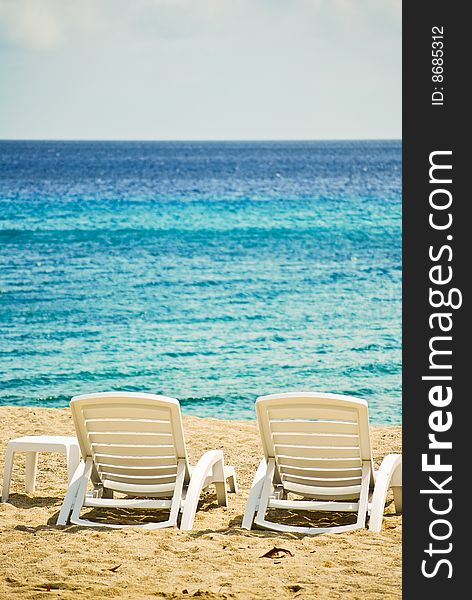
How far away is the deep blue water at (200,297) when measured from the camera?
14.8 meters

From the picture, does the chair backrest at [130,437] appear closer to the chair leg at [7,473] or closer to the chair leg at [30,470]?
the chair leg at [7,473]

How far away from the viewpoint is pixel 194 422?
34.7ft

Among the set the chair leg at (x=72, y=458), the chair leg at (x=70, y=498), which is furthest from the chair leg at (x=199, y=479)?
the chair leg at (x=72, y=458)

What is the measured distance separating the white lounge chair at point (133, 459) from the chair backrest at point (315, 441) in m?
0.49

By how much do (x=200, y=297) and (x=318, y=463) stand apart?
16.7 metres

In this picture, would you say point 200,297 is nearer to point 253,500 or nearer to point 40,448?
point 40,448

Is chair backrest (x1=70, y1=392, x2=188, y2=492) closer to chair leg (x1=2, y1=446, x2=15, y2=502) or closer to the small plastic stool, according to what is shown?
the small plastic stool

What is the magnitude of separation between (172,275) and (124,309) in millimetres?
6161

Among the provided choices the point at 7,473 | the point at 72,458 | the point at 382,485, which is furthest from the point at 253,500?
the point at 7,473

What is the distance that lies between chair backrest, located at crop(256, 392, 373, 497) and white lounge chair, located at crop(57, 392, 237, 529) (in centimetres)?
49

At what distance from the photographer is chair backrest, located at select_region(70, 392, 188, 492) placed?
5.92m

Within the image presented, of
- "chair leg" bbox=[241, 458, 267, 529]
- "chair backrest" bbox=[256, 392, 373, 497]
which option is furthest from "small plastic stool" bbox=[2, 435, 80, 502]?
"chair backrest" bbox=[256, 392, 373, 497]

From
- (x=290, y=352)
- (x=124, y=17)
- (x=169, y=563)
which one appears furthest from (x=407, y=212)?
(x=124, y=17)

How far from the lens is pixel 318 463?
238 inches
